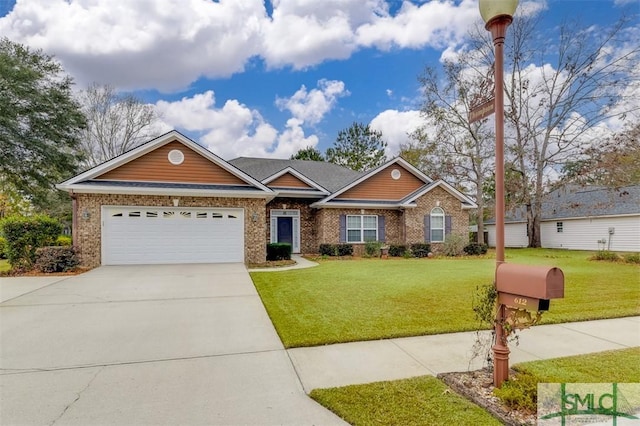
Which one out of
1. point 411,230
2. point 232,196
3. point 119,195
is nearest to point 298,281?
point 232,196

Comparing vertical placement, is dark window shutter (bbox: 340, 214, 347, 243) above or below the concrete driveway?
above

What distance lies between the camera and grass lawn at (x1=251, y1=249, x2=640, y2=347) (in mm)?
5344

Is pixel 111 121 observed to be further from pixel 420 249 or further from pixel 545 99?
pixel 545 99

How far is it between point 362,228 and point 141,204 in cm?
1052

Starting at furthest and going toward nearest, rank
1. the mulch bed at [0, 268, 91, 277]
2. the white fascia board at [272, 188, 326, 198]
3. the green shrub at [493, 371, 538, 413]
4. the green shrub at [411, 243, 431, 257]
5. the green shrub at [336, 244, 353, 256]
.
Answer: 1. the white fascia board at [272, 188, 326, 198]
2. the green shrub at [411, 243, 431, 257]
3. the green shrub at [336, 244, 353, 256]
4. the mulch bed at [0, 268, 91, 277]
5. the green shrub at [493, 371, 538, 413]

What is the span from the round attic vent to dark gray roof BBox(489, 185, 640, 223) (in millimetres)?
23856

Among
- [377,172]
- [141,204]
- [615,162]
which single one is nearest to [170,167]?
[141,204]

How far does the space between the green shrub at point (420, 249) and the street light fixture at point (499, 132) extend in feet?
47.4

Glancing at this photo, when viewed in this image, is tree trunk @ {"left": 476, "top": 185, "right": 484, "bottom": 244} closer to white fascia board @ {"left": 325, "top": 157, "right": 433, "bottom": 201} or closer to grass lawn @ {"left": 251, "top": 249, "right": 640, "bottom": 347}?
white fascia board @ {"left": 325, "top": 157, "right": 433, "bottom": 201}

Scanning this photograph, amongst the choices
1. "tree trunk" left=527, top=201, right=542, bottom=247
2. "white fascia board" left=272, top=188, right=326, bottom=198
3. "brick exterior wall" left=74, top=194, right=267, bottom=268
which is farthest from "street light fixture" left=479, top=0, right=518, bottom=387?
"tree trunk" left=527, top=201, right=542, bottom=247

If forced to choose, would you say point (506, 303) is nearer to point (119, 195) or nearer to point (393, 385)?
point (393, 385)

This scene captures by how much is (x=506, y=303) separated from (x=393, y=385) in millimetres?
1370

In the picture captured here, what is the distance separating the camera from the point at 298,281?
9.70 m

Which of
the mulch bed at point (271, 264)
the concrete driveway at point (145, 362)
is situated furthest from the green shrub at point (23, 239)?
the mulch bed at point (271, 264)
